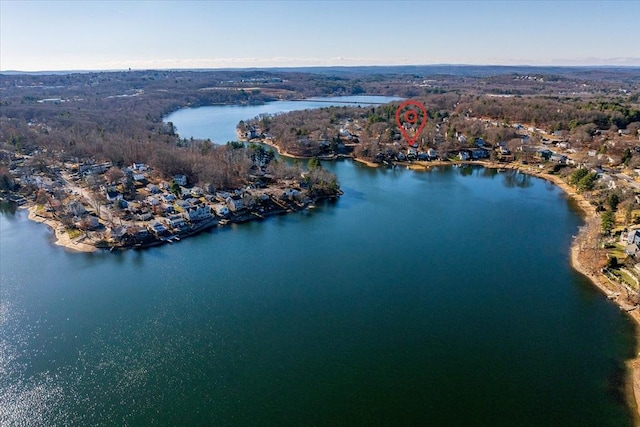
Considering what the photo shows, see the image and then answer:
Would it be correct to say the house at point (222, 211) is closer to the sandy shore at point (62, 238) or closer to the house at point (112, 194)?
the house at point (112, 194)

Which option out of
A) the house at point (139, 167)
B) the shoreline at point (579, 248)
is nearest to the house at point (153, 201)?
the shoreline at point (579, 248)

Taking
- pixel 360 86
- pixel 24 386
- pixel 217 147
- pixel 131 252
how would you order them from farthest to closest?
pixel 360 86 → pixel 217 147 → pixel 131 252 → pixel 24 386

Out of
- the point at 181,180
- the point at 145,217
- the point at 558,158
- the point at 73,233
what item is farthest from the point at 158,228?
the point at 558,158

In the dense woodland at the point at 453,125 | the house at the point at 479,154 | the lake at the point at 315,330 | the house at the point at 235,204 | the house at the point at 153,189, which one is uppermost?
the dense woodland at the point at 453,125

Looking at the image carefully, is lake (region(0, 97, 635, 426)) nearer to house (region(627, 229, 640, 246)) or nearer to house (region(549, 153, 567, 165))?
house (region(627, 229, 640, 246))

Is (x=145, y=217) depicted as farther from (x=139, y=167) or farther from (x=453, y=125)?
(x=453, y=125)

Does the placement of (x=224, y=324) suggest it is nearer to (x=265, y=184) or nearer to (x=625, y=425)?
(x=625, y=425)

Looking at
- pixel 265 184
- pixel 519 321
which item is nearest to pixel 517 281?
pixel 519 321
